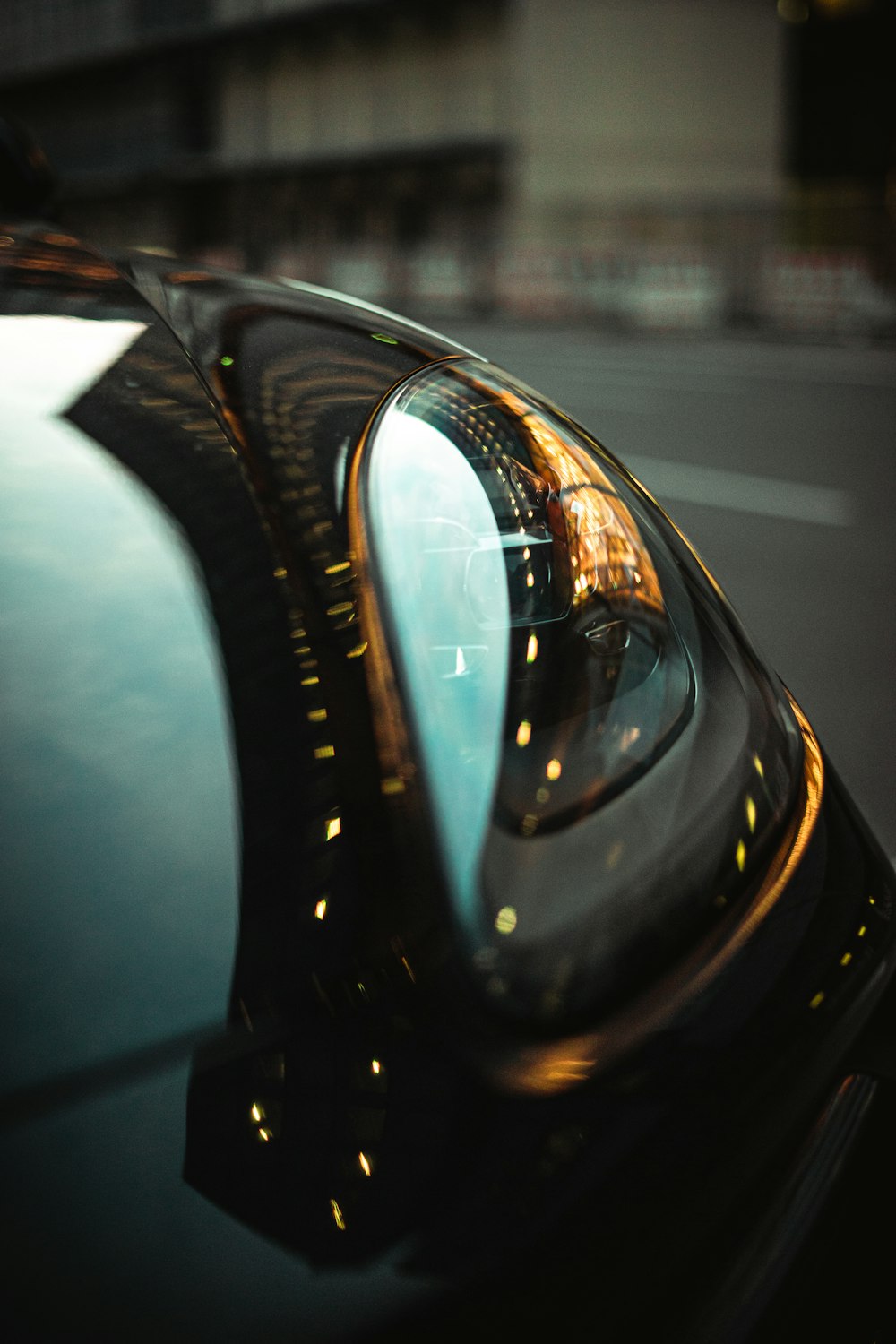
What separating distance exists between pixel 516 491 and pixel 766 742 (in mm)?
301

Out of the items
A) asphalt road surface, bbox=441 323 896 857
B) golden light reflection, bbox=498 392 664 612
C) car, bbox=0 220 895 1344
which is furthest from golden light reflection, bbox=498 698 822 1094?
asphalt road surface, bbox=441 323 896 857

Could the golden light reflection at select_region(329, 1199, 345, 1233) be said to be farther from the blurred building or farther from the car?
the blurred building

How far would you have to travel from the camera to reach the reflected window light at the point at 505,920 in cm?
81

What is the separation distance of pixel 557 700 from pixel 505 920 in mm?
212

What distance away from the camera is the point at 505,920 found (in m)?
0.82

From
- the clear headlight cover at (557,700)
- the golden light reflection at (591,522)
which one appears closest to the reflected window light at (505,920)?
the clear headlight cover at (557,700)

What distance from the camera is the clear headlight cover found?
33.1 inches

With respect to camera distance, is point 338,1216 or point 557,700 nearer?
point 338,1216

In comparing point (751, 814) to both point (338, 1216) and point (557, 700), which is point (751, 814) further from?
point (338, 1216)

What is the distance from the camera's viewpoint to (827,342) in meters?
14.8

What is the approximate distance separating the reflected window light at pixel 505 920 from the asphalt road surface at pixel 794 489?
0.99m

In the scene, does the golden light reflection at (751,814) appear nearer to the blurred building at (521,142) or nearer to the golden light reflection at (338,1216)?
the golden light reflection at (338,1216)

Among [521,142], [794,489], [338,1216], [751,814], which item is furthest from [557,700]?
[521,142]

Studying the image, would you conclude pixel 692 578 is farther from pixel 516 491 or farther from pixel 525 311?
pixel 525 311
